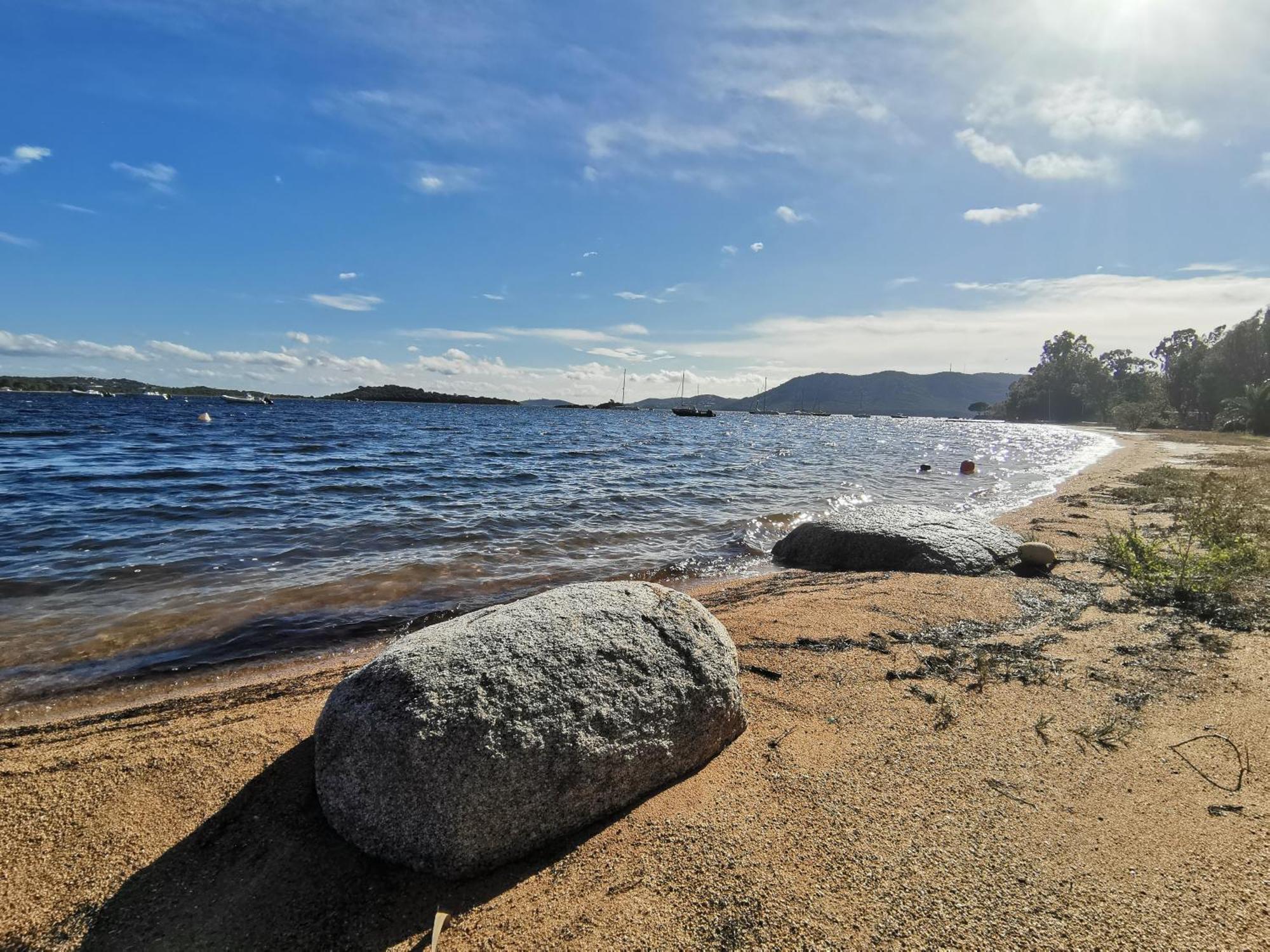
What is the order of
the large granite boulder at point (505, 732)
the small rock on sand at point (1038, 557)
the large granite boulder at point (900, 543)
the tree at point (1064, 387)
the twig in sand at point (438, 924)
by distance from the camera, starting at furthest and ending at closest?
the tree at point (1064, 387)
the large granite boulder at point (900, 543)
the small rock on sand at point (1038, 557)
the large granite boulder at point (505, 732)
the twig in sand at point (438, 924)

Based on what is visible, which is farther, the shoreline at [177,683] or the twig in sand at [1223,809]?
the shoreline at [177,683]

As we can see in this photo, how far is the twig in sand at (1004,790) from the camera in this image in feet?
10.4

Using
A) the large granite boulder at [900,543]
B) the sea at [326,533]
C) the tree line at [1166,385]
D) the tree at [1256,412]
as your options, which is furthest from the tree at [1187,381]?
the large granite boulder at [900,543]

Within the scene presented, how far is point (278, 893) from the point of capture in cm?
276

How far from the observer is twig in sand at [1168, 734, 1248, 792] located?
3238mm

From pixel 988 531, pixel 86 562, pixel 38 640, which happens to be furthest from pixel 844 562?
pixel 86 562

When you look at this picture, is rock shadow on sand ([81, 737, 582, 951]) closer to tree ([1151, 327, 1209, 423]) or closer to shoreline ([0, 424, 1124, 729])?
shoreline ([0, 424, 1124, 729])

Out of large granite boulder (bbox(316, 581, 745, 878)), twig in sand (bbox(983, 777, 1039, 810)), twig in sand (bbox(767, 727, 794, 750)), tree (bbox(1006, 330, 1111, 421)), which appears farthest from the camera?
tree (bbox(1006, 330, 1111, 421))

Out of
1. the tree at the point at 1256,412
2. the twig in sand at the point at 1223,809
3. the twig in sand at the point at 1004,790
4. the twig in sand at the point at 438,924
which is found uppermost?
the tree at the point at 1256,412

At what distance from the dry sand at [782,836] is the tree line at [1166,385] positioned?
206ft

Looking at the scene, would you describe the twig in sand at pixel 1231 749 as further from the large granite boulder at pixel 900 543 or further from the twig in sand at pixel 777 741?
the large granite boulder at pixel 900 543

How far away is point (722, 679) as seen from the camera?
156 inches

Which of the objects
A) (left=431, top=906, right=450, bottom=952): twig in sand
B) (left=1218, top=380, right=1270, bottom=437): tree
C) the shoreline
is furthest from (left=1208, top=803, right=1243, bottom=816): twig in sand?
(left=1218, top=380, right=1270, bottom=437): tree

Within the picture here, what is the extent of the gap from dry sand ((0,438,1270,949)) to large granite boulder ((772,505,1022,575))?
13.0 ft
